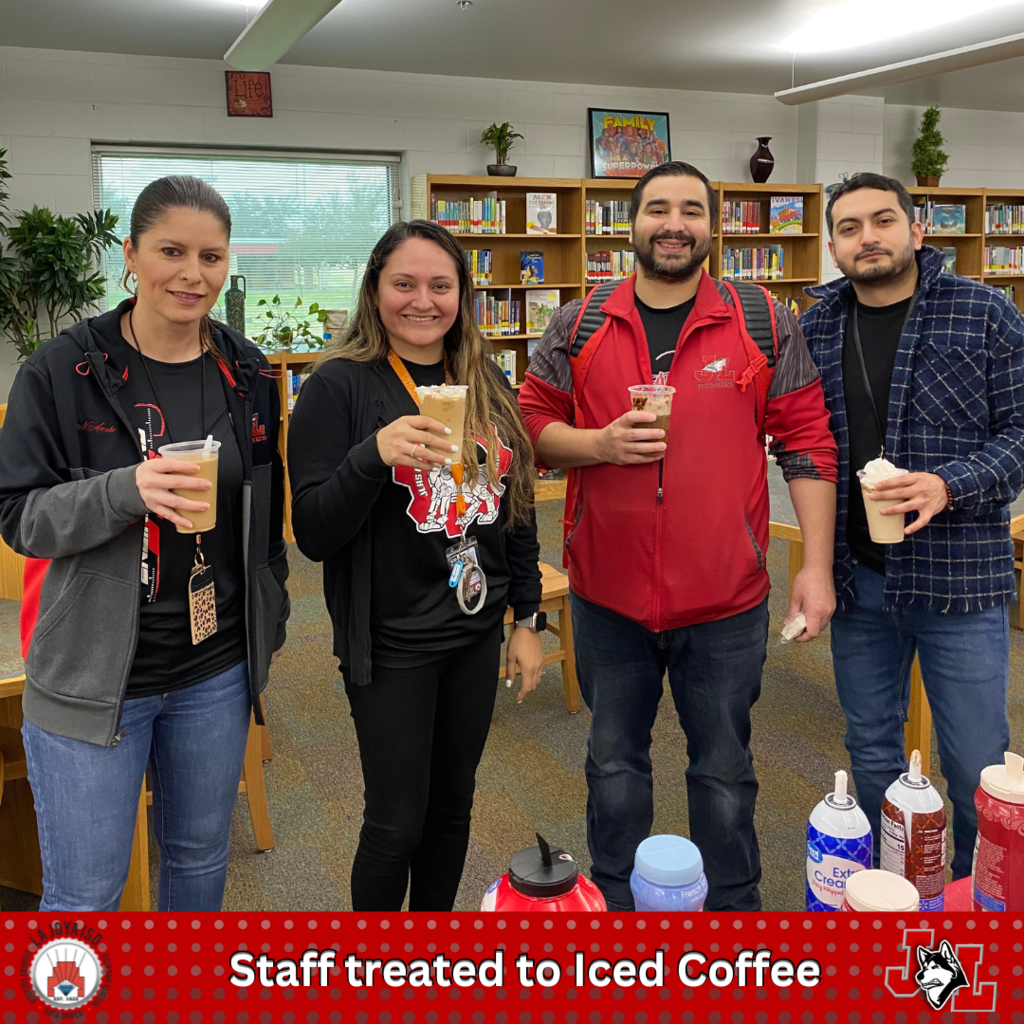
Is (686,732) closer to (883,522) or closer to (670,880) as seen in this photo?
(883,522)

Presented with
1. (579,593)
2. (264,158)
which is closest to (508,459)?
(579,593)

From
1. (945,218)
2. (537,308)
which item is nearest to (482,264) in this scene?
(537,308)

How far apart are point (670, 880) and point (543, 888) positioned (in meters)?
0.14

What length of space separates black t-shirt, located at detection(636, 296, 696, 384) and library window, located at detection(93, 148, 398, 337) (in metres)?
5.38

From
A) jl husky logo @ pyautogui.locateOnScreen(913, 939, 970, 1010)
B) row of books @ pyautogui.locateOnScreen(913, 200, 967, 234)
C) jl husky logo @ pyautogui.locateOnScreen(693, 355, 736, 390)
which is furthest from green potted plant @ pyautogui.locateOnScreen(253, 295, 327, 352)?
jl husky logo @ pyautogui.locateOnScreen(913, 939, 970, 1010)

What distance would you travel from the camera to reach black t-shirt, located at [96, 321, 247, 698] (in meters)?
1.47

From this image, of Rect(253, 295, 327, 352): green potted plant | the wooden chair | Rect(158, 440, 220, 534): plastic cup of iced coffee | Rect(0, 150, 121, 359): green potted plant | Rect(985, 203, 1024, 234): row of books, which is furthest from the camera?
Rect(985, 203, 1024, 234): row of books

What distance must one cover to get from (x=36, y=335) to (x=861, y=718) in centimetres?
604

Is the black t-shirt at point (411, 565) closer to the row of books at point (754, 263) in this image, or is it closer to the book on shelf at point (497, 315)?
the book on shelf at point (497, 315)

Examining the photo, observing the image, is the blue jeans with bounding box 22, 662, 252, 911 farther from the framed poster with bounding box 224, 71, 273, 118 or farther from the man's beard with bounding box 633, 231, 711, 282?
the framed poster with bounding box 224, 71, 273, 118

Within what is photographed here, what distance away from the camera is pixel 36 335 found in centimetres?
626

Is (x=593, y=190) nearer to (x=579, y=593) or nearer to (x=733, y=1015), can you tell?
(x=579, y=593)

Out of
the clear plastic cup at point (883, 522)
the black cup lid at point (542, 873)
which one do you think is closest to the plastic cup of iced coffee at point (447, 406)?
the black cup lid at point (542, 873)

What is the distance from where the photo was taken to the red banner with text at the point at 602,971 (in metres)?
0.93
